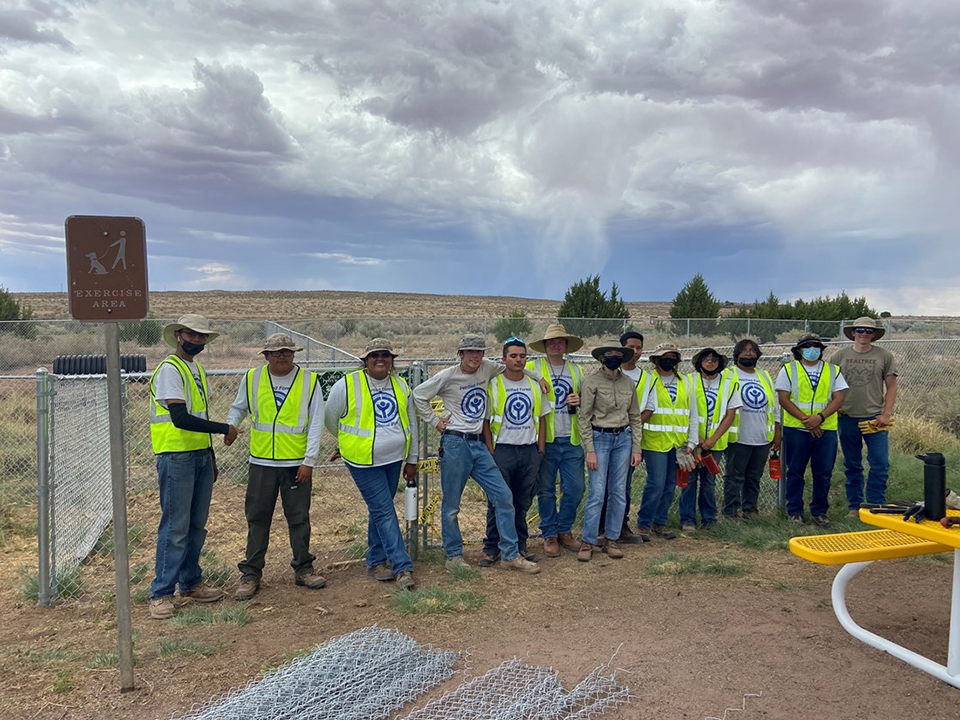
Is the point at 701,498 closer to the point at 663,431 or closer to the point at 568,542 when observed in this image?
the point at 663,431

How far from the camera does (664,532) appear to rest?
24.3 feet

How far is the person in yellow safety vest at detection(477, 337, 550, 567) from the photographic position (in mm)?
6527

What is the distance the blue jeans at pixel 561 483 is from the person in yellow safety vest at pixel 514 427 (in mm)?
172

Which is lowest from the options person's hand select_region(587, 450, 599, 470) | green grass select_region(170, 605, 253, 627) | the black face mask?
green grass select_region(170, 605, 253, 627)

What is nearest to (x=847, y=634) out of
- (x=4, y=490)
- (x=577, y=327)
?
(x=4, y=490)

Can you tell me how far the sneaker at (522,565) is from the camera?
21.1 ft

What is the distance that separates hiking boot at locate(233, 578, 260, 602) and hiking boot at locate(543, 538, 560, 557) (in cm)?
247

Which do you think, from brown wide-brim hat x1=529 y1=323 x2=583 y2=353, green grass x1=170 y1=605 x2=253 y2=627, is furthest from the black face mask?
green grass x1=170 y1=605 x2=253 y2=627

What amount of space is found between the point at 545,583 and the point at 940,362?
42.9 ft

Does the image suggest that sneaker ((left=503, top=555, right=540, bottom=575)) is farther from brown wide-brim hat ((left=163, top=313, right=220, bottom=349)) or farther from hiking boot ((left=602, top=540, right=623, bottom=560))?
brown wide-brim hat ((left=163, top=313, right=220, bottom=349))

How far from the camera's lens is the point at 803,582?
5.99m

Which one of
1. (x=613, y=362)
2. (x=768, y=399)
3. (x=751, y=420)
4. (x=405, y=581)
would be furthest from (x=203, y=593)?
(x=768, y=399)

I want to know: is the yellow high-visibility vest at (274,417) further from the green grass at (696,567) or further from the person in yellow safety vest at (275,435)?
the green grass at (696,567)

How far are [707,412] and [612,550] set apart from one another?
1608 mm
